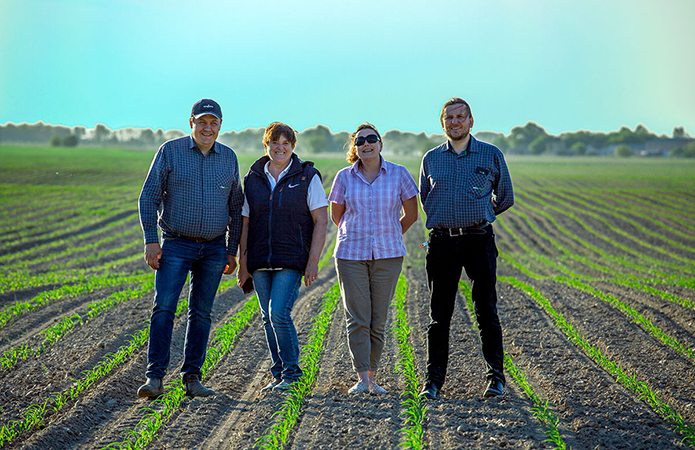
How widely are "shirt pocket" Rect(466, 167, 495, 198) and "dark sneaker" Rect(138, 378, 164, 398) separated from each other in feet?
9.51

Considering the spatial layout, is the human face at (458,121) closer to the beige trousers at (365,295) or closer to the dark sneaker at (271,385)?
the beige trousers at (365,295)

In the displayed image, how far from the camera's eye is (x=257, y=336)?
24.4 ft

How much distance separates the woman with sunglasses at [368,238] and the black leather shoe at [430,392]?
1.10ft

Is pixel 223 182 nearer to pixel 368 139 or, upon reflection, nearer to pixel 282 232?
pixel 282 232

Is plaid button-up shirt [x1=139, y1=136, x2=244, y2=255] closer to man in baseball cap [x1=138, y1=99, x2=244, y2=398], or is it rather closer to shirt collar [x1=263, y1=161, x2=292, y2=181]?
man in baseball cap [x1=138, y1=99, x2=244, y2=398]

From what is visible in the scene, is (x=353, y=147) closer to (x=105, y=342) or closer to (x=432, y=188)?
(x=432, y=188)

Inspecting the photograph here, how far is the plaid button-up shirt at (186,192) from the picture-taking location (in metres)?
4.89

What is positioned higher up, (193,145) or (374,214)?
(193,145)

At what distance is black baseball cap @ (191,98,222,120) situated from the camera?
493 cm

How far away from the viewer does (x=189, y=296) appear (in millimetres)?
5039

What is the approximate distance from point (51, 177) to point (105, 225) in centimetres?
2147

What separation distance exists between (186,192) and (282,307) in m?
1.19

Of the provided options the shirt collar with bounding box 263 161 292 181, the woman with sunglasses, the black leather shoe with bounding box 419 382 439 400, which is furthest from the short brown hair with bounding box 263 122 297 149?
the black leather shoe with bounding box 419 382 439 400

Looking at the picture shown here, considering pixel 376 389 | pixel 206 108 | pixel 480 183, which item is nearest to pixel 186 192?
pixel 206 108
